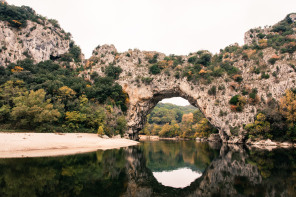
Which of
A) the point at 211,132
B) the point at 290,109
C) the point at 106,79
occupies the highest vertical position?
the point at 106,79

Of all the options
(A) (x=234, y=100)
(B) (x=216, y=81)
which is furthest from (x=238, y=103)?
(B) (x=216, y=81)

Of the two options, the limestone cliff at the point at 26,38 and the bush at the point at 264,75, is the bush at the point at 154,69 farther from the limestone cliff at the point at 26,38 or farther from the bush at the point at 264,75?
the limestone cliff at the point at 26,38

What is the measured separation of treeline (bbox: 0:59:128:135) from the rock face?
3.84m

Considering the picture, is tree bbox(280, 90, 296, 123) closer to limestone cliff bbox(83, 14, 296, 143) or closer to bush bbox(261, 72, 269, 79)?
limestone cliff bbox(83, 14, 296, 143)

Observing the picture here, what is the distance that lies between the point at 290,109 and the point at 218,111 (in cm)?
1201

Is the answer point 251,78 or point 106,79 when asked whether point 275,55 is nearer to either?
point 251,78

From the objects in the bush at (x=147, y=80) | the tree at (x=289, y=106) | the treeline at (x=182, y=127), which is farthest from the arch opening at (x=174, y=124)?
the tree at (x=289, y=106)

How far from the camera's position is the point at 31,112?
23547 mm

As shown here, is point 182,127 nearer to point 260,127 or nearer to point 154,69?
point 154,69

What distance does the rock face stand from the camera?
40.8 metres

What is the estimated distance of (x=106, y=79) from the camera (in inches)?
1661

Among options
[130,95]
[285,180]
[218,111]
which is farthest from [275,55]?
[285,180]

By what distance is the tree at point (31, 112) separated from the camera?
23000 millimetres

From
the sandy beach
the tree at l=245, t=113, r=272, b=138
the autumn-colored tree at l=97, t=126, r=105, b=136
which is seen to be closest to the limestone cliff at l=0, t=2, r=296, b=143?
the tree at l=245, t=113, r=272, b=138
